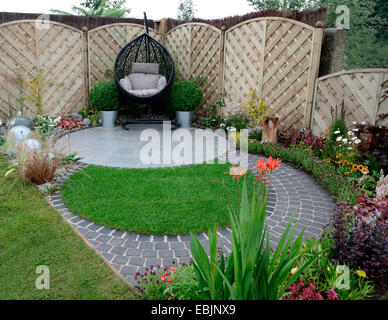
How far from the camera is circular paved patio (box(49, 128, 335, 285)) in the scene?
2490 millimetres

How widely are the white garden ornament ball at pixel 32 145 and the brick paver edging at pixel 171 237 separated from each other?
1.52 feet

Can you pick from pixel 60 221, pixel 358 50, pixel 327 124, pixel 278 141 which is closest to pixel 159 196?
pixel 60 221

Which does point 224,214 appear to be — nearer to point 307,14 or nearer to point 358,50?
point 307,14

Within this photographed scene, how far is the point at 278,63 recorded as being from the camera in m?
5.75

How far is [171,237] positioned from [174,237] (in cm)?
2

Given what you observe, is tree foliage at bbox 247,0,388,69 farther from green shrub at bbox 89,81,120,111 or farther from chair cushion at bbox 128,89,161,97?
A: green shrub at bbox 89,81,120,111

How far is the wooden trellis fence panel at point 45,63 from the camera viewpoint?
634cm

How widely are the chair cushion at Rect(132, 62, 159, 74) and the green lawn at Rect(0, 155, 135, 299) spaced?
4420 millimetres

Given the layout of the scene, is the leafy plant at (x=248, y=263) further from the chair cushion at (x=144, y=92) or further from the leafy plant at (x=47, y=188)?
the chair cushion at (x=144, y=92)

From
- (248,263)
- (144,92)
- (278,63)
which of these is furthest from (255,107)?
(248,263)

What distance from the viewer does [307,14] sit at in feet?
17.6

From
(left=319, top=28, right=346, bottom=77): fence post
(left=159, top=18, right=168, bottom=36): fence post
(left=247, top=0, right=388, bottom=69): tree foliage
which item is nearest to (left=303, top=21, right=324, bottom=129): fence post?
(left=319, top=28, right=346, bottom=77): fence post

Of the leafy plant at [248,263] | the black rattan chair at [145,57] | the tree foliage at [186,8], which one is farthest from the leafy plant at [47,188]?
the tree foliage at [186,8]
